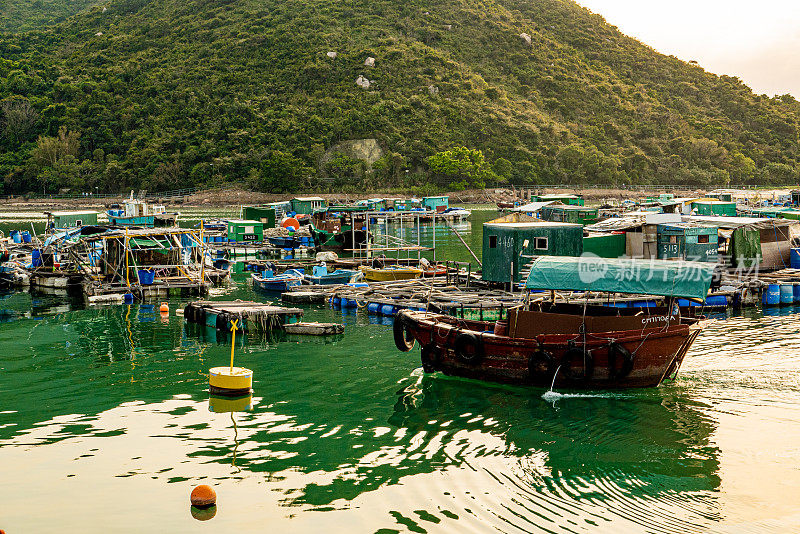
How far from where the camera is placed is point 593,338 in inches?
893

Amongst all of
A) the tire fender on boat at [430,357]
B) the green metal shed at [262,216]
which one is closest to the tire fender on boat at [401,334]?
the tire fender on boat at [430,357]

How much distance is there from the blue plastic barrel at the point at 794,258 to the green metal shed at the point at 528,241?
1877 centimetres

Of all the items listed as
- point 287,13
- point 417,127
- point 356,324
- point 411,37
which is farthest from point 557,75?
point 356,324

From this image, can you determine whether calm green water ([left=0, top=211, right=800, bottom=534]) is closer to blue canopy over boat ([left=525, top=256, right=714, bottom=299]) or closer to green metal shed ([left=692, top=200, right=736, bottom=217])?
blue canopy over boat ([left=525, top=256, right=714, bottom=299])

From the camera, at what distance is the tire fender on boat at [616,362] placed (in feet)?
74.1

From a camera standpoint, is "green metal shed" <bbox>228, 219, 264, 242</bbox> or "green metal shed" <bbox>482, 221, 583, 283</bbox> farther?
"green metal shed" <bbox>228, 219, 264, 242</bbox>

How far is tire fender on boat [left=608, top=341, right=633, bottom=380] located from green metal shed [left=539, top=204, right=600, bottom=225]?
1859 inches

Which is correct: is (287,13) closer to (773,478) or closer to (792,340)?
(792,340)

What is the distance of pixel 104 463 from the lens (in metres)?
17.8

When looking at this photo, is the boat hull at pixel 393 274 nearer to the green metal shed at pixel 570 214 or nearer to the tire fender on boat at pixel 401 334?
the tire fender on boat at pixel 401 334

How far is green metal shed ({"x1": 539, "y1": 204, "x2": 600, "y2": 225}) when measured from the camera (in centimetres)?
6971

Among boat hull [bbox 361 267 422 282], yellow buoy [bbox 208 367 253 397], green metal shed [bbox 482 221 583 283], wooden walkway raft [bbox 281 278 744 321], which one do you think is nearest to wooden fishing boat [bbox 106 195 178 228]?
boat hull [bbox 361 267 422 282]

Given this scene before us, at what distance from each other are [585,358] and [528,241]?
506 inches

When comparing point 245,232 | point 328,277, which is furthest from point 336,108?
point 328,277
